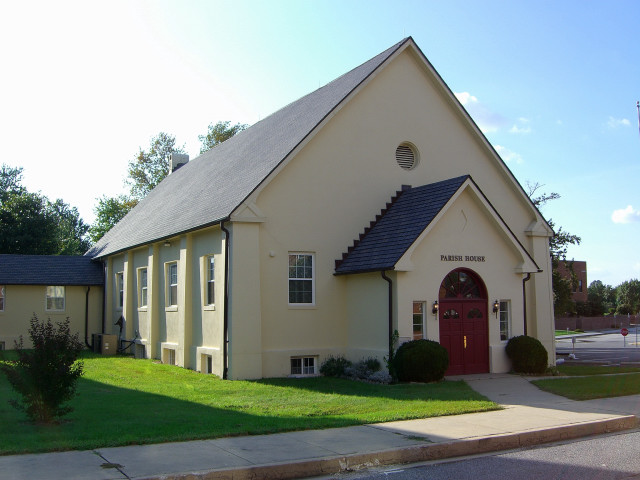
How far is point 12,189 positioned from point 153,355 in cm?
2744

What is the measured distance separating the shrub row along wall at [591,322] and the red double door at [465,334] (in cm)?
4971

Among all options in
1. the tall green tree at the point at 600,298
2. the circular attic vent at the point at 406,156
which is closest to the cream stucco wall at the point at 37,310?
the circular attic vent at the point at 406,156

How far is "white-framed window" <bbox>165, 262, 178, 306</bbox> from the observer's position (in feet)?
76.7

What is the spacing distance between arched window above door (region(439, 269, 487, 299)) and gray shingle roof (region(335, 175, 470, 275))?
1.86 meters

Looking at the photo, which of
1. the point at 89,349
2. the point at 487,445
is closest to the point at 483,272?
the point at 487,445

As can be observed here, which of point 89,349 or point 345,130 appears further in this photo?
point 89,349

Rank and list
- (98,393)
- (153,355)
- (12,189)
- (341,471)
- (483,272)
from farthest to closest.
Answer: (12,189) < (153,355) < (483,272) < (98,393) < (341,471)

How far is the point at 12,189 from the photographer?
46.1m

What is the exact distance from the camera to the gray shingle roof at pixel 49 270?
30.1 meters

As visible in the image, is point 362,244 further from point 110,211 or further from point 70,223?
point 70,223

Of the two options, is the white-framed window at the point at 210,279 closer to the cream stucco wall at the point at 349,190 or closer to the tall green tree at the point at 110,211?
the cream stucco wall at the point at 349,190

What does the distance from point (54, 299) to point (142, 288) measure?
254 inches

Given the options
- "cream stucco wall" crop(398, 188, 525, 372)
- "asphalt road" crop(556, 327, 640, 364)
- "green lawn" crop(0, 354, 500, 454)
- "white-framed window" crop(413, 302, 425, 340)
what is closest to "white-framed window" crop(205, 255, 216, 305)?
"green lawn" crop(0, 354, 500, 454)

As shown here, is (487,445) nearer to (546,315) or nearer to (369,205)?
(369,205)
